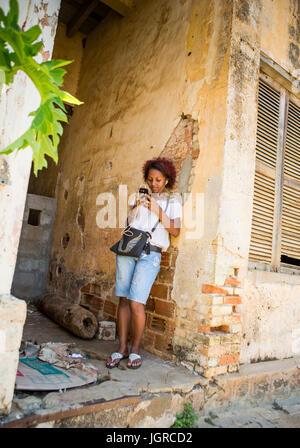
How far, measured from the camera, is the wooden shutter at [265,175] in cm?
354

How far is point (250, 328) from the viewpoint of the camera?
324 centimetres

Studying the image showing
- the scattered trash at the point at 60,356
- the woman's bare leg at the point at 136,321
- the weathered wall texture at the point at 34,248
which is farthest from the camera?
the weathered wall texture at the point at 34,248

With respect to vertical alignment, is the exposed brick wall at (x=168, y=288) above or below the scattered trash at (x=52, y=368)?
above

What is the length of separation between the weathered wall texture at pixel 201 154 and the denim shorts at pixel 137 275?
0.32 m

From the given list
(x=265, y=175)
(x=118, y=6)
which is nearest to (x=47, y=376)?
(x=265, y=175)

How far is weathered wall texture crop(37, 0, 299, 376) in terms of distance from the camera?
2.87 metres

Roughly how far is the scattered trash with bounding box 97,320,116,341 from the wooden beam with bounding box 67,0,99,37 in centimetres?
443

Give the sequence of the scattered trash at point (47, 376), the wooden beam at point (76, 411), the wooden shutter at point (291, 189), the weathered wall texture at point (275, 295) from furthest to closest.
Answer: the wooden shutter at point (291, 189), the weathered wall texture at point (275, 295), the scattered trash at point (47, 376), the wooden beam at point (76, 411)

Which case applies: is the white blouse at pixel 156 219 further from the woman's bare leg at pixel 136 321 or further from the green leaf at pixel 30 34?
the green leaf at pixel 30 34

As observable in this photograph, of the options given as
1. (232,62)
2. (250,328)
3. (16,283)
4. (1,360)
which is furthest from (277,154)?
(16,283)

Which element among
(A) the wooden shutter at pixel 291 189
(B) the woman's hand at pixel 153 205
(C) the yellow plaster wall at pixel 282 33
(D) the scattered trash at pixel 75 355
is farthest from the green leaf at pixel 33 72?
(A) the wooden shutter at pixel 291 189

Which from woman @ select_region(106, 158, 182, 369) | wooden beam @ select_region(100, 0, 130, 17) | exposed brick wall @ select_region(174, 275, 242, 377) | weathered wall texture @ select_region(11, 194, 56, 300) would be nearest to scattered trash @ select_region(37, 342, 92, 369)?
woman @ select_region(106, 158, 182, 369)

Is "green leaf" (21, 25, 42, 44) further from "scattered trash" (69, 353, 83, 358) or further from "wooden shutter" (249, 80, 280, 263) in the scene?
"wooden shutter" (249, 80, 280, 263)
